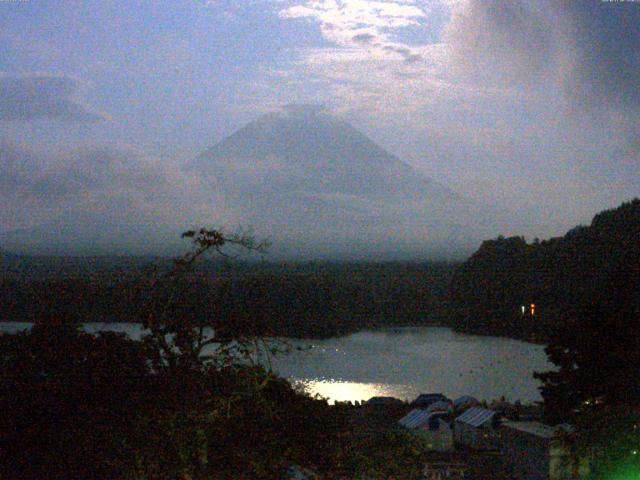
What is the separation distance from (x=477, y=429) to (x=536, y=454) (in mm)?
2217

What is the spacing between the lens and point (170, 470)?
2199 millimetres

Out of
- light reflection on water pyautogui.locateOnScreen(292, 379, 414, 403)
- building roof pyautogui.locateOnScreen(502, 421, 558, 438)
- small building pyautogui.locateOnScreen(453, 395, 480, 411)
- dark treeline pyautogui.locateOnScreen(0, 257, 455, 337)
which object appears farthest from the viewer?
light reflection on water pyautogui.locateOnScreen(292, 379, 414, 403)

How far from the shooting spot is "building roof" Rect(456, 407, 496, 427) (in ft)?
27.2

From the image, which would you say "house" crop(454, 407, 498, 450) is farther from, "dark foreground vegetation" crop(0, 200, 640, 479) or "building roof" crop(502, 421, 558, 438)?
"dark foreground vegetation" crop(0, 200, 640, 479)

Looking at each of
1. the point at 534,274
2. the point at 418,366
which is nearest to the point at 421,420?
the point at 418,366

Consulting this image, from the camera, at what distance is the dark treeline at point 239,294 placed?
269 centimetres

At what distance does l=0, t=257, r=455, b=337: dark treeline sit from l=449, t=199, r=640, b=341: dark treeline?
91.5 inches

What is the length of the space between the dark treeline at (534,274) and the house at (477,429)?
16.1 metres

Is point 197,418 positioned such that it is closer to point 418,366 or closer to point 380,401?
point 380,401

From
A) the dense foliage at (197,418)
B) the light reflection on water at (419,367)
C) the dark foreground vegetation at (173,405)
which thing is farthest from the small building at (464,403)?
the dense foliage at (197,418)

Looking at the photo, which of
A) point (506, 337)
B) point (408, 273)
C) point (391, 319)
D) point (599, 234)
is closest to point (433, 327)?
point (391, 319)

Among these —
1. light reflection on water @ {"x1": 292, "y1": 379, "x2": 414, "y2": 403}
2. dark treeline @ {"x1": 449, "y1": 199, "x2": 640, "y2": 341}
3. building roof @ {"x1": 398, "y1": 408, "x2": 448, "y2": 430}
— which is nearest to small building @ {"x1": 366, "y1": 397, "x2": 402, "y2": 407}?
building roof @ {"x1": 398, "y1": 408, "x2": 448, "y2": 430}

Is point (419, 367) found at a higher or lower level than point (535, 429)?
lower

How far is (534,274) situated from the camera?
28125 millimetres
